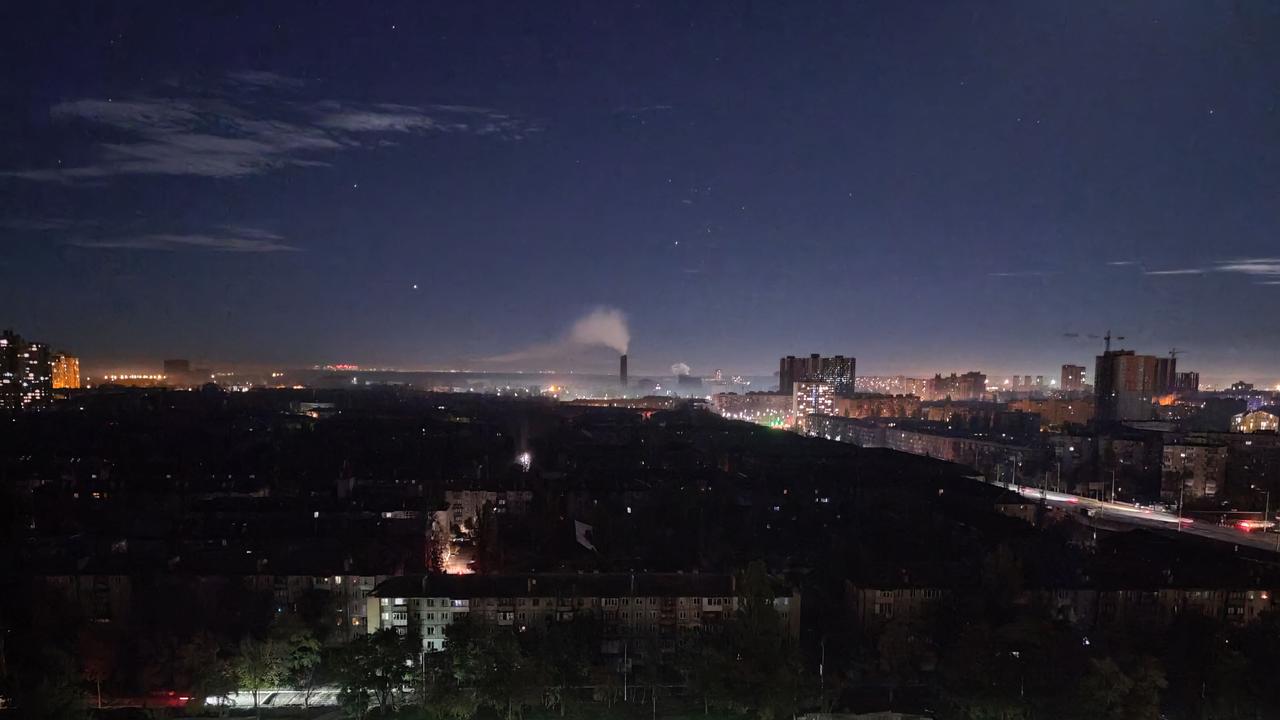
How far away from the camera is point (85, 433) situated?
2480 centimetres

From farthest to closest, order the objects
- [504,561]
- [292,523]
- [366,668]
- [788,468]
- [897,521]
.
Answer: [788,468] < [897,521] < [292,523] < [504,561] < [366,668]

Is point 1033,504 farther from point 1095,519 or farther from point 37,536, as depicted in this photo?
point 37,536

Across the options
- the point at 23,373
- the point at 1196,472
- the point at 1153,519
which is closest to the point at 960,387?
the point at 1196,472

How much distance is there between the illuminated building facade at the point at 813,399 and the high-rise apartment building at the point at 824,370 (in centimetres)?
1179

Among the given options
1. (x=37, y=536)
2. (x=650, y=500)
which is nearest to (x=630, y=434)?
(x=650, y=500)

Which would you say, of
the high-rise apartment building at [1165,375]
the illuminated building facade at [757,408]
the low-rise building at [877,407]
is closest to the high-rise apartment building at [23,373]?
the illuminated building facade at [757,408]

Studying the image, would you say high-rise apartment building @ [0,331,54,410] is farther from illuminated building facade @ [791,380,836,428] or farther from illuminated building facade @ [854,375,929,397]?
illuminated building facade @ [854,375,929,397]

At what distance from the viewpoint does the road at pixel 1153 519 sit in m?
14.6

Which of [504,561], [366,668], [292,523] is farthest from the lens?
[292,523]

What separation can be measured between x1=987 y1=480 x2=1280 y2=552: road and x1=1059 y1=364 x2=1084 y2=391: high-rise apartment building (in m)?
47.3

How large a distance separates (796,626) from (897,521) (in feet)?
20.4

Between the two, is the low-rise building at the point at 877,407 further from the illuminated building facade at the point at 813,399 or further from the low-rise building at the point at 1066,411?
the low-rise building at the point at 1066,411

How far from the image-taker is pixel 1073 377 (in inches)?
2463

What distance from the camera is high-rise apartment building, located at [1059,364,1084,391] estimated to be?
62.0 metres
